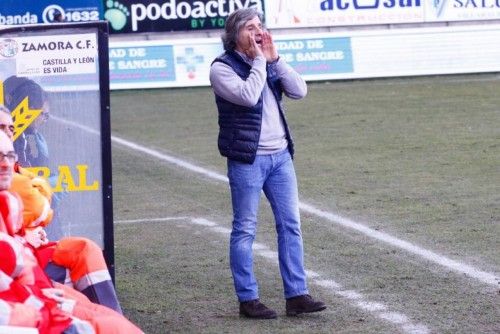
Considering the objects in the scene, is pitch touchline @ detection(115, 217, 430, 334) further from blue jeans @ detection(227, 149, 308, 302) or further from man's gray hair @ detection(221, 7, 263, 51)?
man's gray hair @ detection(221, 7, 263, 51)

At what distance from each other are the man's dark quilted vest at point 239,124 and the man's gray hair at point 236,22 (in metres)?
0.08

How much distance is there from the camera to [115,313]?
6.62m

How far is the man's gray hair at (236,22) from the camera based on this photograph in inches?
326

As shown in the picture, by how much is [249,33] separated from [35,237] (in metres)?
1.99

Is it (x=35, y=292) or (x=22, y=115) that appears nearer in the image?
(x=35, y=292)

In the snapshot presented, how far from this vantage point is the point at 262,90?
8.42 m

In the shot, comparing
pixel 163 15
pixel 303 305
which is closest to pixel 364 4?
pixel 163 15

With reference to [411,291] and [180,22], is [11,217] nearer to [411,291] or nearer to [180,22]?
[411,291]

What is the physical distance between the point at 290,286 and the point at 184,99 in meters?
19.5

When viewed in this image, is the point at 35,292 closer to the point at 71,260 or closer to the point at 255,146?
the point at 71,260

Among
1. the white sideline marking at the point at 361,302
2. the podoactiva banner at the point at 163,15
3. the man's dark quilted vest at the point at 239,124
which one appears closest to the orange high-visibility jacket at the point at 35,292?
the man's dark quilted vest at the point at 239,124

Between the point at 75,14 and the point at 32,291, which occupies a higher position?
the point at 75,14

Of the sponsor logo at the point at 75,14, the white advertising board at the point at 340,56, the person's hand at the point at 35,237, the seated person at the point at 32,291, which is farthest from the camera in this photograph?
the sponsor logo at the point at 75,14

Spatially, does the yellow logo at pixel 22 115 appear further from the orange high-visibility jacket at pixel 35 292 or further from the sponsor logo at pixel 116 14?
the sponsor logo at pixel 116 14
